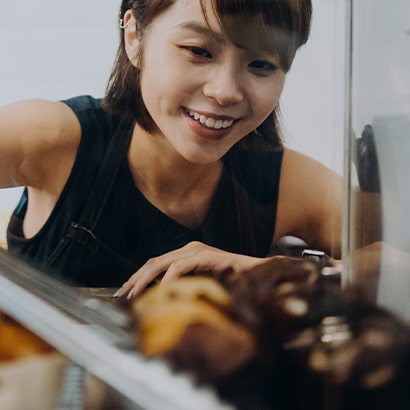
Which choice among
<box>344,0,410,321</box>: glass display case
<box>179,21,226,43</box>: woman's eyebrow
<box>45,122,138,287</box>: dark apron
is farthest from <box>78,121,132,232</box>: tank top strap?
<box>344,0,410,321</box>: glass display case

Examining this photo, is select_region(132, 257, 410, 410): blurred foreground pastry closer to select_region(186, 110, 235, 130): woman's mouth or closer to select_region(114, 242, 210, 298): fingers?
select_region(114, 242, 210, 298): fingers

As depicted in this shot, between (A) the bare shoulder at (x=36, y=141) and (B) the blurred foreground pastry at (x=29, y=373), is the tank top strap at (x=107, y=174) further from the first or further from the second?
(B) the blurred foreground pastry at (x=29, y=373)

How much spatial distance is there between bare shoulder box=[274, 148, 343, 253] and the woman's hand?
0.22 feet

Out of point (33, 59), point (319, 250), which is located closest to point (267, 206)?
point (319, 250)

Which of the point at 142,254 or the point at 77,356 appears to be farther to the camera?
the point at 142,254

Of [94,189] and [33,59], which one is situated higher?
[33,59]

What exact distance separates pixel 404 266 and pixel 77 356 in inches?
13.9

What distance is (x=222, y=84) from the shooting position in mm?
607

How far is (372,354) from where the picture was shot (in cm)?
47

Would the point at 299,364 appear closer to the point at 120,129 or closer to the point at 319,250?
the point at 319,250

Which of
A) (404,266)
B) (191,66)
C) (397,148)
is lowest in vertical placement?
(404,266)

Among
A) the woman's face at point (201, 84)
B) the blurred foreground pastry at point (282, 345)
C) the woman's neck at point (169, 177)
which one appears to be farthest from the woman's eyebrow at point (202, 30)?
the blurred foreground pastry at point (282, 345)

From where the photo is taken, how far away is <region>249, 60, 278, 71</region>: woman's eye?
617mm

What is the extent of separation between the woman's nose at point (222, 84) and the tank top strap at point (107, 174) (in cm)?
9
